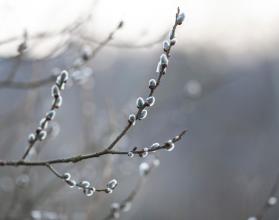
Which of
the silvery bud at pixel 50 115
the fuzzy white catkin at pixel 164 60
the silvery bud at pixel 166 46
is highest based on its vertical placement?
the silvery bud at pixel 50 115

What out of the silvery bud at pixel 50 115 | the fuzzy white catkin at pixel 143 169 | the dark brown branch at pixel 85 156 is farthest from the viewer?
the fuzzy white catkin at pixel 143 169

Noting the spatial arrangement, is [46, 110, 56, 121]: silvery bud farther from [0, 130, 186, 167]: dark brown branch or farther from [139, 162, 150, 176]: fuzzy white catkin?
[139, 162, 150, 176]: fuzzy white catkin

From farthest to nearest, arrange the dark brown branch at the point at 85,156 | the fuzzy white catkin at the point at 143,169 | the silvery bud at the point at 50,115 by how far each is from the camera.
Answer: the fuzzy white catkin at the point at 143,169
the silvery bud at the point at 50,115
the dark brown branch at the point at 85,156

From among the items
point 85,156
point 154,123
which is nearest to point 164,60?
point 85,156

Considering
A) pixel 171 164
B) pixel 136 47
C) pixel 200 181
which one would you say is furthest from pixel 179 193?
pixel 136 47

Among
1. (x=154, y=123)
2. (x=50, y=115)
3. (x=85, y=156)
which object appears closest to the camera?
(x=85, y=156)

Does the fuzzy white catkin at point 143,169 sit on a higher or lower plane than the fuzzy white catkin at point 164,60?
higher

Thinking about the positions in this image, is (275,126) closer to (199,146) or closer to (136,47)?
(199,146)

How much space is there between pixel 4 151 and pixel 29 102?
437 millimetres

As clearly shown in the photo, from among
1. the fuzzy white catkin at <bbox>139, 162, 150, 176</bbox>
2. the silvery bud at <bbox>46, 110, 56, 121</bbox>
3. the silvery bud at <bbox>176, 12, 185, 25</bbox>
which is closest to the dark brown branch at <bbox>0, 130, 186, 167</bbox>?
the silvery bud at <bbox>46, 110, 56, 121</bbox>

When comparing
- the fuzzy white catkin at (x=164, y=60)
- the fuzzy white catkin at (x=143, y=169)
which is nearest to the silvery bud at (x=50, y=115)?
the fuzzy white catkin at (x=164, y=60)

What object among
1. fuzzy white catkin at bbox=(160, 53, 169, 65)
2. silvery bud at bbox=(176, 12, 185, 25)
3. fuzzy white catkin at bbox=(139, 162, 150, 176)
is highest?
fuzzy white catkin at bbox=(139, 162, 150, 176)

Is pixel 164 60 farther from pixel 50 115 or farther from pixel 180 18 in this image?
pixel 50 115

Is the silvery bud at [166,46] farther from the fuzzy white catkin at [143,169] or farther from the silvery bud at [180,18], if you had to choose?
the fuzzy white catkin at [143,169]
